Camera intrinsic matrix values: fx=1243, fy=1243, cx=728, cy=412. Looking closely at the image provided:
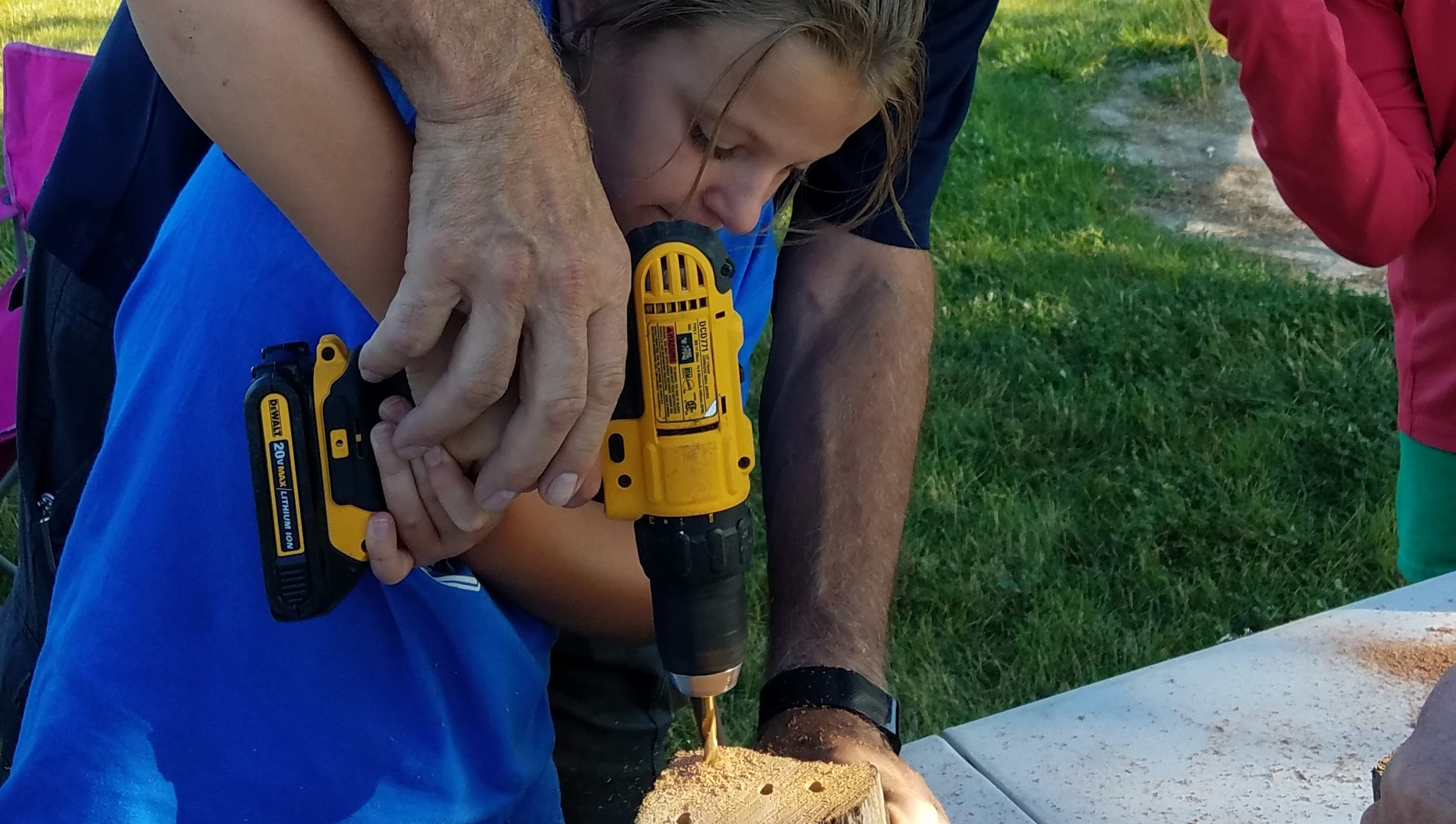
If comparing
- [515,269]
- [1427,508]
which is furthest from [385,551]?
[1427,508]

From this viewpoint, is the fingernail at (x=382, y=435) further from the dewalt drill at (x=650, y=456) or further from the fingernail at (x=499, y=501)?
Answer: the fingernail at (x=499, y=501)

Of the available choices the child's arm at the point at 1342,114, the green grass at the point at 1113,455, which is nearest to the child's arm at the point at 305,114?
the child's arm at the point at 1342,114

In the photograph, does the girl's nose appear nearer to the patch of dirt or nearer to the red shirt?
the red shirt

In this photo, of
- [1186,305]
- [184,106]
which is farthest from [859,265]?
[1186,305]

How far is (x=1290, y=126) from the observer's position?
2.42 m

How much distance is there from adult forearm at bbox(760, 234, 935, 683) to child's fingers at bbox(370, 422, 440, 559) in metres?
0.62

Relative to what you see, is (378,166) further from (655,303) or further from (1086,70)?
(1086,70)

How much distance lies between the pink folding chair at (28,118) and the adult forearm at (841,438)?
201cm

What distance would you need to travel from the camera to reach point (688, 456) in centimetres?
141

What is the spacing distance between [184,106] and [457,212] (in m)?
0.28

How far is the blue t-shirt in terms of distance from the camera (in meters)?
1.43

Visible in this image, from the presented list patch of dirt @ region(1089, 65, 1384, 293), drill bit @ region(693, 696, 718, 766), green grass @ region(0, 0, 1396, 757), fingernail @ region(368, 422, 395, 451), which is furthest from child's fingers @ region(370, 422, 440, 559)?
patch of dirt @ region(1089, 65, 1384, 293)

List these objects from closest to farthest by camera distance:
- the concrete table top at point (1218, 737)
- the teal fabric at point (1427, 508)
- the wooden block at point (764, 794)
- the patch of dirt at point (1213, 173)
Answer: the wooden block at point (764, 794)
the concrete table top at point (1218, 737)
the teal fabric at point (1427, 508)
the patch of dirt at point (1213, 173)

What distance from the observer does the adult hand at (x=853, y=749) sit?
1482 millimetres
